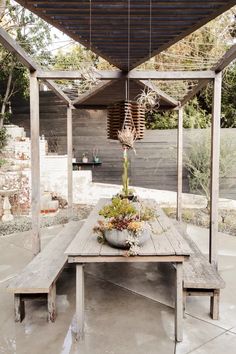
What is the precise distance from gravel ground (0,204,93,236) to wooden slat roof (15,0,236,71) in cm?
366

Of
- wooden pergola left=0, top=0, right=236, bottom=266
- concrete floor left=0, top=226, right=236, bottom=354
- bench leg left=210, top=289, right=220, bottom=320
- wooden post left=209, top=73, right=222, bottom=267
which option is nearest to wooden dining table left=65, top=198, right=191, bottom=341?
concrete floor left=0, top=226, right=236, bottom=354

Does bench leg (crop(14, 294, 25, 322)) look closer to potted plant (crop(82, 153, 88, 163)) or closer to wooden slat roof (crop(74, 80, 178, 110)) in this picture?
wooden slat roof (crop(74, 80, 178, 110))

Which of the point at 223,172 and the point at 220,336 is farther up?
the point at 223,172

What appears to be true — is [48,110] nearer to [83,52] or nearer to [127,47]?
[83,52]

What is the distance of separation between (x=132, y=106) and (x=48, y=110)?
19.2 feet

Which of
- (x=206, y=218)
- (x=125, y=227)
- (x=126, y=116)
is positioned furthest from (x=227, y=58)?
(x=206, y=218)

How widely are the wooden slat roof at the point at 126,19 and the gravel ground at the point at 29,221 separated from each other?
3660 millimetres

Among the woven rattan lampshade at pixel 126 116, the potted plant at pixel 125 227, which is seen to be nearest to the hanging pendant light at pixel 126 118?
the woven rattan lampshade at pixel 126 116

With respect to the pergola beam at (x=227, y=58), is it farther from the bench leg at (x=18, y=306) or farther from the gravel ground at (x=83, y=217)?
the gravel ground at (x=83, y=217)

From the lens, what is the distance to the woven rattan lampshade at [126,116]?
364 centimetres

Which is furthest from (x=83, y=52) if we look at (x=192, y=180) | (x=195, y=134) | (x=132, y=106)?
(x=132, y=106)

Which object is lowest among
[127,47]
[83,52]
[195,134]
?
[195,134]

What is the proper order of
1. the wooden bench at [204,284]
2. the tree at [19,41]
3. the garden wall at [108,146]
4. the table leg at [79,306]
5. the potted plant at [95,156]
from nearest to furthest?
the table leg at [79,306]
the wooden bench at [204,284]
the tree at [19,41]
the garden wall at [108,146]
the potted plant at [95,156]

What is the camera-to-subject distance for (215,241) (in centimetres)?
348
